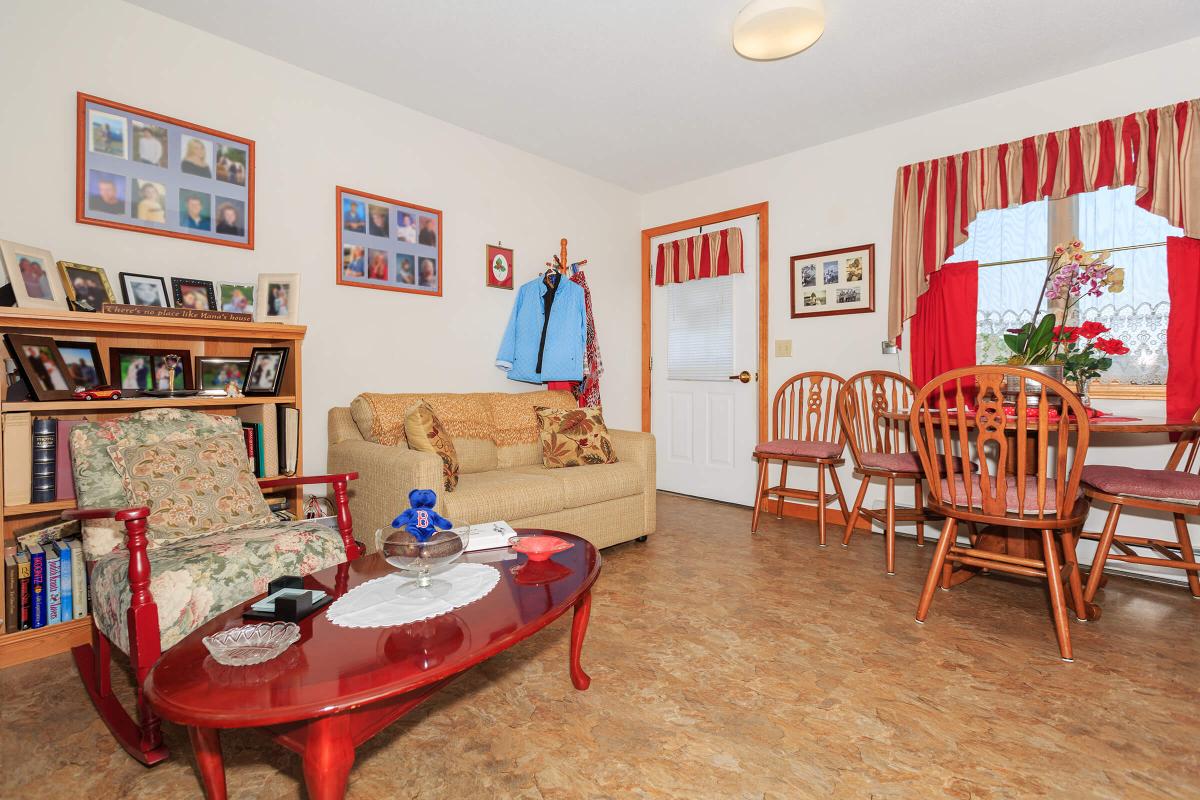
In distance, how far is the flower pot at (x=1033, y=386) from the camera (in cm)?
230

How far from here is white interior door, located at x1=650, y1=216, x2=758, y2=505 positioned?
4.22 m

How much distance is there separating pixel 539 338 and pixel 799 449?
5.88 ft

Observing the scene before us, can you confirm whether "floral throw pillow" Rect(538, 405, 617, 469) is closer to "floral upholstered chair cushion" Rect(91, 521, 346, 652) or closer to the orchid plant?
"floral upholstered chair cushion" Rect(91, 521, 346, 652)

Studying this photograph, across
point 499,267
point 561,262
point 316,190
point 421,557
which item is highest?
point 316,190

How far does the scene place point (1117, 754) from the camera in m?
1.43

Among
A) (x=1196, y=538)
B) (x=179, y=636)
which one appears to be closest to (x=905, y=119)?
(x=1196, y=538)

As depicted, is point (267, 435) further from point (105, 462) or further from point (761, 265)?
point (761, 265)

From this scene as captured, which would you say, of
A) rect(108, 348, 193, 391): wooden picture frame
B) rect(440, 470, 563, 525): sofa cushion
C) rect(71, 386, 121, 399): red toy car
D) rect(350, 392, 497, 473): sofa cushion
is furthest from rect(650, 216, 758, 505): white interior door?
rect(71, 386, 121, 399): red toy car

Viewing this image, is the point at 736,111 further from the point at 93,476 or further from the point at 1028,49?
the point at 93,476

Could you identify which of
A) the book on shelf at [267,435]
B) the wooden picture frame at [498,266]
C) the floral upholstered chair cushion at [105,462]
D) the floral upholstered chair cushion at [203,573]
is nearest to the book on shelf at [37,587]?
the floral upholstered chair cushion at [105,462]

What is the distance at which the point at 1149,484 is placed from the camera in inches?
83.6

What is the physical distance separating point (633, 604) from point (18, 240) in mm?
2712

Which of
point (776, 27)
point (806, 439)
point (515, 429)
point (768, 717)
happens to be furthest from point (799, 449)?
point (776, 27)

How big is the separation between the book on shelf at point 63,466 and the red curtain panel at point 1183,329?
4401 millimetres
